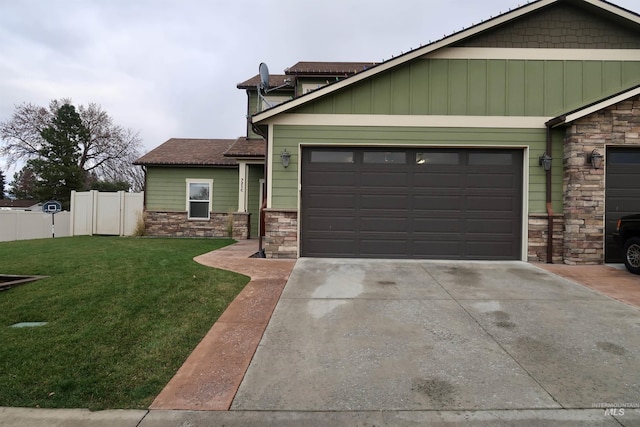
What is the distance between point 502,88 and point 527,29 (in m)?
1.56

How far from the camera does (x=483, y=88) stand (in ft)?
25.9

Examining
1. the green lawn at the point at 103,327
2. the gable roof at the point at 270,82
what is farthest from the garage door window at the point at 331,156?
the gable roof at the point at 270,82

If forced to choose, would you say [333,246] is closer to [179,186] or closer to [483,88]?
[483,88]

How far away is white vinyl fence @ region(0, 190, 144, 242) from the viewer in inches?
555

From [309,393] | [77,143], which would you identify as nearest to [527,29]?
[309,393]

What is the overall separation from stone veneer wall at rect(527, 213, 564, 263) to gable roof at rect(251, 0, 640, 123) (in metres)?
4.47

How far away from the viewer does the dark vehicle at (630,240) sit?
254 inches

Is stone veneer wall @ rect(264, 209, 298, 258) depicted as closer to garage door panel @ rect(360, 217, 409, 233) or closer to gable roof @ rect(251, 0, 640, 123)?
garage door panel @ rect(360, 217, 409, 233)

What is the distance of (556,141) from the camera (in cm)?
777

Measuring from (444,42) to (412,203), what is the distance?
3784 mm

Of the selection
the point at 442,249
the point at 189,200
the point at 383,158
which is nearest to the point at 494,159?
the point at 442,249

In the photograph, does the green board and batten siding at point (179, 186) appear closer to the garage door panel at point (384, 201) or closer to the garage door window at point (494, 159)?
the garage door panel at point (384, 201)

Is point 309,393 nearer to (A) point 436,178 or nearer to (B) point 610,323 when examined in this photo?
(B) point 610,323

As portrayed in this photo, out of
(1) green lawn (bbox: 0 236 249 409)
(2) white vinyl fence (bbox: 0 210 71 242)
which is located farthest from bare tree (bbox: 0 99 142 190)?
(1) green lawn (bbox: 0 236 249 409)
